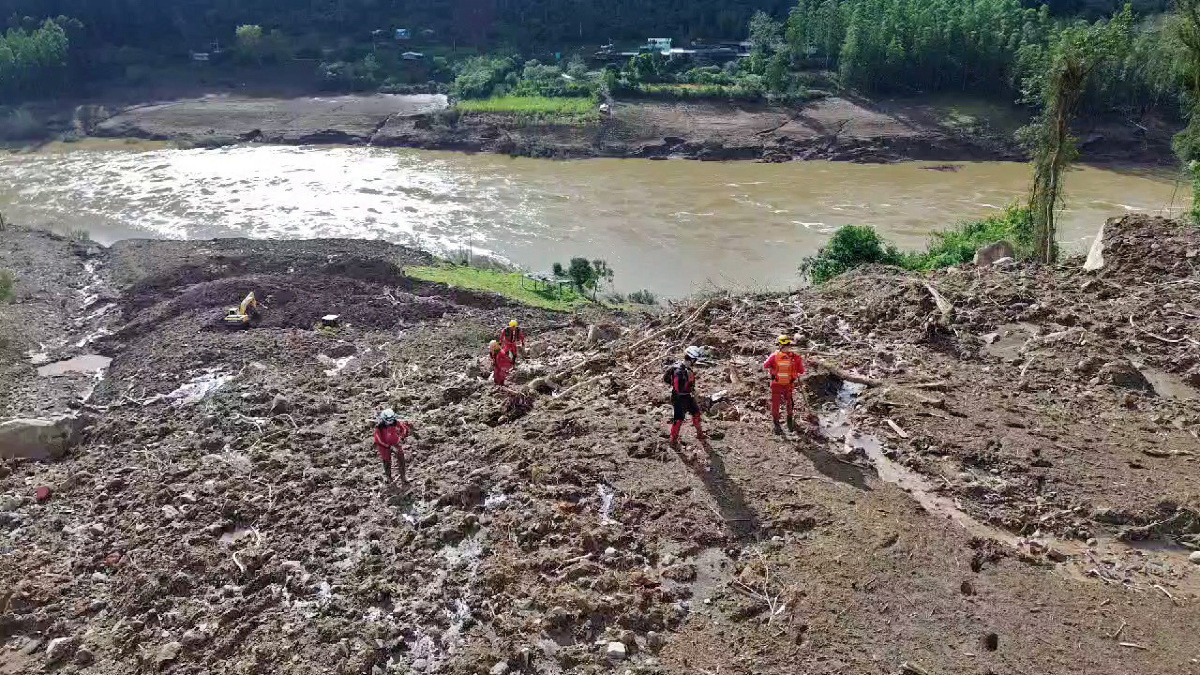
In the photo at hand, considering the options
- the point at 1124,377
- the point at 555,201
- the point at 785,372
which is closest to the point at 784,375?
the point at 785,372

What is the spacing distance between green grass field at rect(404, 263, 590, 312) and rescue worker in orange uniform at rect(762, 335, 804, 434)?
461 inches

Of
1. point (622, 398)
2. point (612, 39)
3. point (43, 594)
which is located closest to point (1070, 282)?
point (622, 398)

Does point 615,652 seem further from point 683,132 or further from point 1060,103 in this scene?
point 683,132

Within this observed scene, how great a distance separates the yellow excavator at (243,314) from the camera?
19.6 metres

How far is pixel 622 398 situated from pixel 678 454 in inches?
76.6

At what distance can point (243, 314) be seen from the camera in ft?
65.2

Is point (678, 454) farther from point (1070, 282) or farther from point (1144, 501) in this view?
point (1070, 282)

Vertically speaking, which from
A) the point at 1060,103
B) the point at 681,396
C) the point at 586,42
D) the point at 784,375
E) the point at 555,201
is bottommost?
the point at 555,201

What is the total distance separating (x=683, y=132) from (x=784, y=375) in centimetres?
4173

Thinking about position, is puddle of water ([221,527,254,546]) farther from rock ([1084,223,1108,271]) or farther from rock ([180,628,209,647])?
rock ([1084,223,1108,271])

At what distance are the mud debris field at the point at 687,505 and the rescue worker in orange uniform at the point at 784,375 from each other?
33 centimetres

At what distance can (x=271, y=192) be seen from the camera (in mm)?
40594

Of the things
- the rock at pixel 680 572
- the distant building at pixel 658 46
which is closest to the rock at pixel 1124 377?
the rock at pixel 680 572

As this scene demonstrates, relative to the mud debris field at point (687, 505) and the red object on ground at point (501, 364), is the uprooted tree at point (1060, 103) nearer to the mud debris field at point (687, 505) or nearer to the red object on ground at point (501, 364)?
the mud debris field at point (687, 505)
